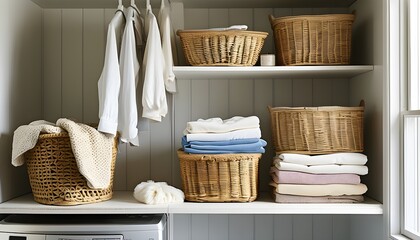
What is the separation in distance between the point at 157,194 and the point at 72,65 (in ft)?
2.92

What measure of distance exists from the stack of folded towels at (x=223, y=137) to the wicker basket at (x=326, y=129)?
168 mm

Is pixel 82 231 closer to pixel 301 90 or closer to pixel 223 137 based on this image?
pixel 223 137

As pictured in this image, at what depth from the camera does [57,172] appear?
1945mm

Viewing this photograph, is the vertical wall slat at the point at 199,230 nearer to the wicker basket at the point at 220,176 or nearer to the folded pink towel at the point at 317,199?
the wicker basket at the point at 220,176

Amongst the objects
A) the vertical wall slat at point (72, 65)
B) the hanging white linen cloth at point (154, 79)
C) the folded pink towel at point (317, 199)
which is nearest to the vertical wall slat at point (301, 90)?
the folded pink towel at point (317, 199)

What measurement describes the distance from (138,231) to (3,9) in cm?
107

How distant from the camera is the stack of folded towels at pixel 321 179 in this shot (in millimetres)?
2014

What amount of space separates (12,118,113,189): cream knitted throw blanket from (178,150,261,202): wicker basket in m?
→ 0.32

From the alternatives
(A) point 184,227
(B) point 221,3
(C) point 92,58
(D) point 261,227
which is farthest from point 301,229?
(C) point 92,58

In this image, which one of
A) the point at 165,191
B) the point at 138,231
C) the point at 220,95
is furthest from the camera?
the point at 220,95

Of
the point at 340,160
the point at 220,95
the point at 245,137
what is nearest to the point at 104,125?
the point at 245,137

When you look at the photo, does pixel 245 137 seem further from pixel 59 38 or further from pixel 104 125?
pixel 59 38

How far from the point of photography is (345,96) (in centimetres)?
247

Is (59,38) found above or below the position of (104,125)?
above
